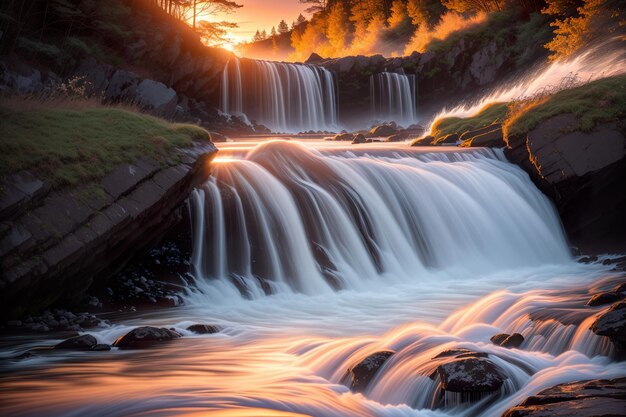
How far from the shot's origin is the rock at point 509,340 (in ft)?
24.4

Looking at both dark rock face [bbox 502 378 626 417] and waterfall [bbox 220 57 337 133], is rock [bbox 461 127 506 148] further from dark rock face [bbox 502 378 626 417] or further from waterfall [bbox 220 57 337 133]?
waterfall [bbox 220 57 337 133]

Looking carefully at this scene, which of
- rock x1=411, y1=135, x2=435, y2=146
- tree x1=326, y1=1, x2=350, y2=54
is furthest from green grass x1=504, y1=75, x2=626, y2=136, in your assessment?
tree x1=326, y1=1, x2=350, y2=54

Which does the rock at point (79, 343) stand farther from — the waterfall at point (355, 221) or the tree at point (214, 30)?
the tree at point (214, 30)

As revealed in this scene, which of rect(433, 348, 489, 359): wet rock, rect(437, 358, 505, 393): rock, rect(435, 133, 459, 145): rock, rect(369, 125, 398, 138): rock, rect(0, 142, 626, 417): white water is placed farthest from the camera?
rect(369, 125, 398, 138): rock

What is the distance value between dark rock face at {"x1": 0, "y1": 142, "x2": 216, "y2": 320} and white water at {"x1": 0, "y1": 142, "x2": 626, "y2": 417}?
3.98 ft

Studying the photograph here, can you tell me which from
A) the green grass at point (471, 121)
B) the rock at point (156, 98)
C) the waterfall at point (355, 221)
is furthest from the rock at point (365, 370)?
the rock at point (156, 98)

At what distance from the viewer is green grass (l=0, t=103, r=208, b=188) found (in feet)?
30.6

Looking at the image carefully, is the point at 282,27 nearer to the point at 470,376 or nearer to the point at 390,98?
the point at 390,98

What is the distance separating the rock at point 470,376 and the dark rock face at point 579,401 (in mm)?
547

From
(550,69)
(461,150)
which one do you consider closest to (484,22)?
(550,69)

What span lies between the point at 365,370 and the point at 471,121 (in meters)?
18.2

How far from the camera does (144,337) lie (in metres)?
8.09

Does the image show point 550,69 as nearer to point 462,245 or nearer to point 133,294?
point 462,245

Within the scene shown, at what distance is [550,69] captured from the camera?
2947cm
